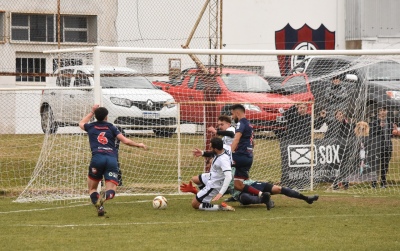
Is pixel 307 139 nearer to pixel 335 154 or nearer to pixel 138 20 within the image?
pixel 335 154

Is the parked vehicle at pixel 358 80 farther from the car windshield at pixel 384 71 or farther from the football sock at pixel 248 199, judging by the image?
the football sock at pixel 248 199

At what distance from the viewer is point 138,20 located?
28.4m

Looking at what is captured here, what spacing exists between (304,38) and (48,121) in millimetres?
17809

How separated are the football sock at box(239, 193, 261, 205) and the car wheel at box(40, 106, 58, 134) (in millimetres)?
4022

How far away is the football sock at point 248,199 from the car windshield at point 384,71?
5.54 m

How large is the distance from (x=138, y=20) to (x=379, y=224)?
1596cm

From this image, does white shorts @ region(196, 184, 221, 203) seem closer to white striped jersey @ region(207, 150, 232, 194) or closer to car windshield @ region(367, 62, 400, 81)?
white striped jersey @ region(207, 150, 232, 194)

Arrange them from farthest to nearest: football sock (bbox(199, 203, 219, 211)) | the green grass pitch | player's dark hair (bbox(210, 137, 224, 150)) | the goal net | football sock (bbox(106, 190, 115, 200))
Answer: the goal net → football sock (bbox(199, 203, 219, 211)) → player's dark hair (bbox(210, 137, 224, 150)) → football sock (bbox(106, 190, 115, 200)) → the green grass pitch

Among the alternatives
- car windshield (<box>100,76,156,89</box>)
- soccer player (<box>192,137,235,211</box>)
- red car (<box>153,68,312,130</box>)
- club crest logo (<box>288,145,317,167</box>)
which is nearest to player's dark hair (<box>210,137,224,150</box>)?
soccer player (<box>192,137,235,211</box>)

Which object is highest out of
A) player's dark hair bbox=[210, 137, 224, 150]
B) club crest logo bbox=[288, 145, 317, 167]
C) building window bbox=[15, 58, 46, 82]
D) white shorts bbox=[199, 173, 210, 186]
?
building window bbox=[15, 58, 46, 82]

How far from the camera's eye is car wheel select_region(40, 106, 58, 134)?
17891 millimetres

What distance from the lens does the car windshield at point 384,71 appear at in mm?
20731

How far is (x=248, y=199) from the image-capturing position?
15844 millimetres

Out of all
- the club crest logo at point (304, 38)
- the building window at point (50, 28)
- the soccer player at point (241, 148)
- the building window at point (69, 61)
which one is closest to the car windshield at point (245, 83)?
the building window at point (69, 61)
